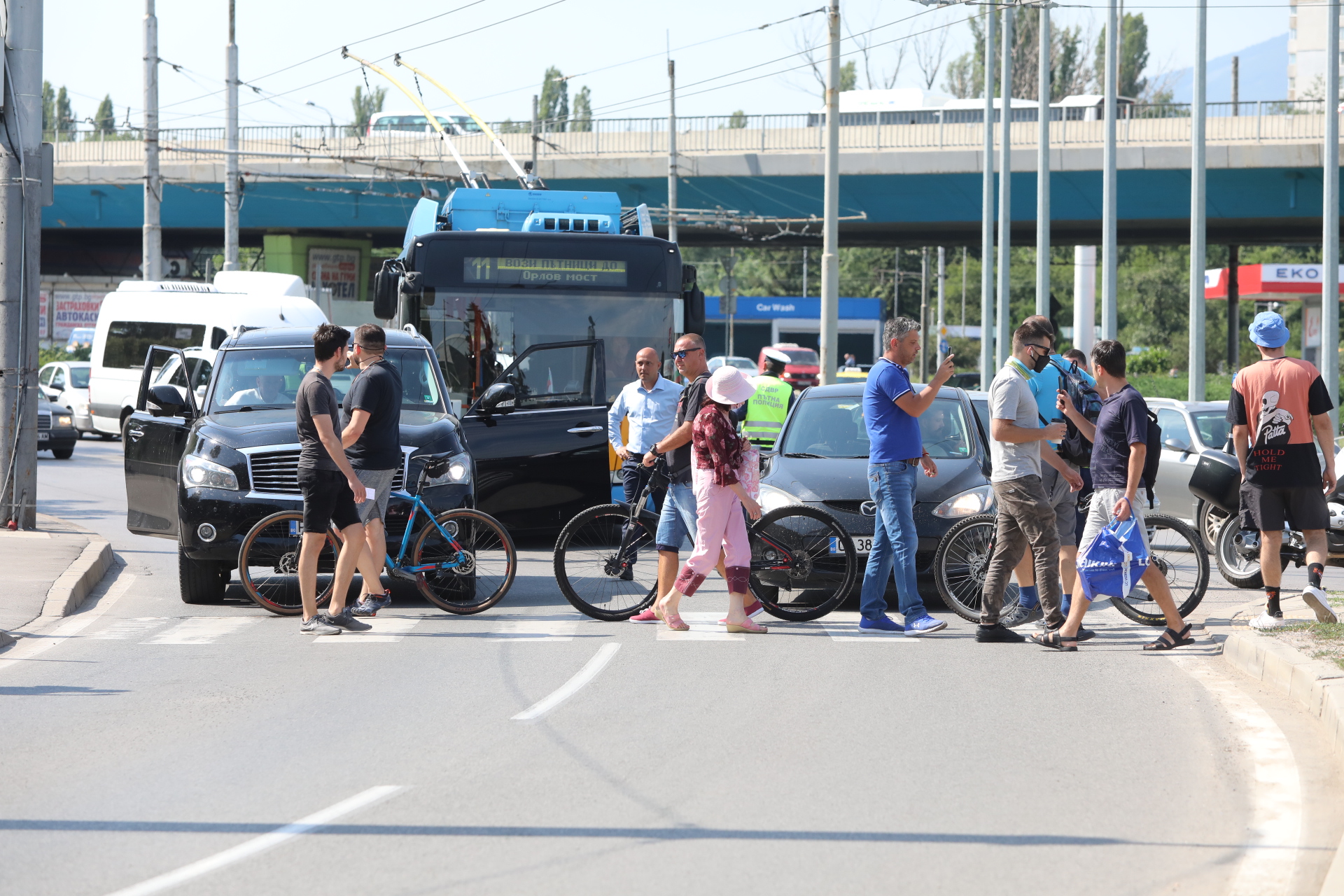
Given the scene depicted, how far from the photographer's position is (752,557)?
34.7 ft

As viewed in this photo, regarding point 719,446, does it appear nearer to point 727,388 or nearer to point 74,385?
point 727,388

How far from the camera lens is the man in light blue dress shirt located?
464 inches

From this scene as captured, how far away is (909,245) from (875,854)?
167 feet

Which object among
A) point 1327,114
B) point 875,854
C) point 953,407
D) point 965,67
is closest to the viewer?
point 875,854

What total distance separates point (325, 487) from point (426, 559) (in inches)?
50.3

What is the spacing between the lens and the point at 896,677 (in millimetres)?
8477

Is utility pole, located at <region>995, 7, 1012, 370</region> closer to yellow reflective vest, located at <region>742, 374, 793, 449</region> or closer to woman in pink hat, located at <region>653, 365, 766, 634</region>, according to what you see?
yellow reflective vest, located at <region>742, 374, 793, 449</region>

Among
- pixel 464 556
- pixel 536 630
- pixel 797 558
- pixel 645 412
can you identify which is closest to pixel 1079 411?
pixel 797 558

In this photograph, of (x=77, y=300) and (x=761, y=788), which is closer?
(x=761, y=788)

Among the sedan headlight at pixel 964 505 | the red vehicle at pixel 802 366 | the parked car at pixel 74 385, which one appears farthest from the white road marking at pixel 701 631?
the red vehicle at pixel 802 366

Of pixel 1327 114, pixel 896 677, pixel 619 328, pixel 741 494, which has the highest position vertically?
pixel 1327 114

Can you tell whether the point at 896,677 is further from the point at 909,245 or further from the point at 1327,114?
the point at 909,245

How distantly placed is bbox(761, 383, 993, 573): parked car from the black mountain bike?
1.20 feet

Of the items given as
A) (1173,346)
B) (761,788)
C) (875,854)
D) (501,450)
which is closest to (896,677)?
(761,788)
